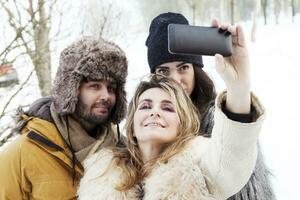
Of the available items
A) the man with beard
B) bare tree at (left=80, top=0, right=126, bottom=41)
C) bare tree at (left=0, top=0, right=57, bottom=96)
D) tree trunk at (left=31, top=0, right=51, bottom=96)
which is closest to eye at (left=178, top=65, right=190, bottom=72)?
the man with beard

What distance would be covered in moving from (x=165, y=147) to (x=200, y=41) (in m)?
0.60

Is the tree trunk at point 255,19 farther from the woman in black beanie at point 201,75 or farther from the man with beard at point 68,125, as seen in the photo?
the man with beard at point 68,125

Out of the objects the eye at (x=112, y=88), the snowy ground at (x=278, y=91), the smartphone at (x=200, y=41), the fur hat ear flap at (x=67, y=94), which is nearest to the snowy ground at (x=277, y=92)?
the snowy ground at (x=278, y=91)

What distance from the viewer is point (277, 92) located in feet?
37.6

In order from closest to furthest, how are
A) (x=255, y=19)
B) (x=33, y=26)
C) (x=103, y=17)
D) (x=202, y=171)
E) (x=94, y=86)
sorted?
(x=202, y=171) → (x=94, y=86) → (x=33, y=26) → (x=103, y=17) → (x=255, y=19)

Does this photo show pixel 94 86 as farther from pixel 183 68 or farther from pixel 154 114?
pixel 154 114

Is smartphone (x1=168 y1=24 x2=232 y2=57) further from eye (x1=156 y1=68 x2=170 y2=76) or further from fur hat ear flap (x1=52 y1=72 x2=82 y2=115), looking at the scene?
fur hat ear flap (x1=52 y1=72 x2=82 y2=115)

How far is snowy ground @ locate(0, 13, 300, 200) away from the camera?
571 cm

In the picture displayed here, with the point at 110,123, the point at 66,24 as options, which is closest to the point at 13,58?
the point at 66,24

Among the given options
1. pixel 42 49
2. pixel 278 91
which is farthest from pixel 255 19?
pixel 42 49

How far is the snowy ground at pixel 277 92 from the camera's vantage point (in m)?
5.71

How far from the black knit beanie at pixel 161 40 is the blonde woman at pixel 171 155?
0.30 metres

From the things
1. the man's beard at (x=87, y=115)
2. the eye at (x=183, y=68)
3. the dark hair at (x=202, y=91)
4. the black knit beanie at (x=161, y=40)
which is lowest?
the man's beard at (x=87, y=115)

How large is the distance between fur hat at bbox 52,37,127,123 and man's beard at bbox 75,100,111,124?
0.17 ft
